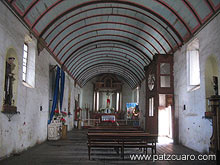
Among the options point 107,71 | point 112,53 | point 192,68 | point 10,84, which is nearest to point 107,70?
point 107,71

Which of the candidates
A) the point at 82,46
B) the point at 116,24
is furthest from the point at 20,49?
the point at 82,46

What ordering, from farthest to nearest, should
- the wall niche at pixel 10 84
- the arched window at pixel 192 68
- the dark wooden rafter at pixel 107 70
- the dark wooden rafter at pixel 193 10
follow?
the dark wooden rafter at pixel 107 70, the arched window at pixel 192 68, the dark wooden rafter at pixel 193 10, the wall niche at pixel 10 84

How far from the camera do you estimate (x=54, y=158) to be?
810 centimetres

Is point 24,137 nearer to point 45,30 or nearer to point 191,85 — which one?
point 45,30

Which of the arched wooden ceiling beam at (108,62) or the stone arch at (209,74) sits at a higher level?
the arched wooden ceiling beam at (108,62)

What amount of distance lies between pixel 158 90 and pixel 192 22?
172 inches

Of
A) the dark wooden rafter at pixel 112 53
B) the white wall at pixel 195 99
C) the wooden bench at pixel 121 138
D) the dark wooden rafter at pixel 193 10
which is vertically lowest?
the wooden bench at pixel 121 138

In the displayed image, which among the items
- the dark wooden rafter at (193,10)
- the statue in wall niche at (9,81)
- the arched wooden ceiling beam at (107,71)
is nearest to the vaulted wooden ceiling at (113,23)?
the dark wooden rafter at (193,10)

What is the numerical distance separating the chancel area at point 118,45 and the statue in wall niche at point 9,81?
0.03 m

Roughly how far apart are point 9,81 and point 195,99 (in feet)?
24.8

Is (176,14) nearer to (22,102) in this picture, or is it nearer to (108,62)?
(22,102)

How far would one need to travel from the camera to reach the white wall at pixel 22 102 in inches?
303

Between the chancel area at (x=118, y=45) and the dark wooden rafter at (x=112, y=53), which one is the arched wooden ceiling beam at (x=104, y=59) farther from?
the chancel area at (x=118, y=45)

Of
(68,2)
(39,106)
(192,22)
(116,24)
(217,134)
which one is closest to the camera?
(217,134)
